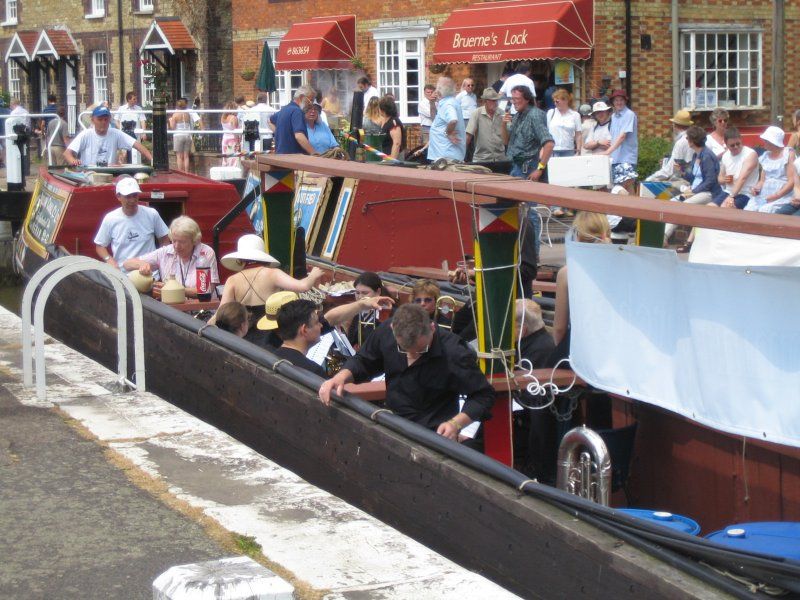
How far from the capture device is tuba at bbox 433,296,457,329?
823 cm

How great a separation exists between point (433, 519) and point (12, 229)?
14.8m

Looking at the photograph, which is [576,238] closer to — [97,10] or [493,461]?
[493,461]

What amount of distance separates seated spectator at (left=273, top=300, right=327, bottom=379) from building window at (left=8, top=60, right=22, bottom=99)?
39.5 meters

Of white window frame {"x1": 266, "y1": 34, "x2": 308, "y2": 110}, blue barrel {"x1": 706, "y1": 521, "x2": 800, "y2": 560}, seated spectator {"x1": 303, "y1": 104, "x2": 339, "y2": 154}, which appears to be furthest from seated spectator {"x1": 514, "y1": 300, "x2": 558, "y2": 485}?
white window frame {"x1": 266, "y1": 34, "x2": 308, "y2": 110}

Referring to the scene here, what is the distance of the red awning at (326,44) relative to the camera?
27.6m

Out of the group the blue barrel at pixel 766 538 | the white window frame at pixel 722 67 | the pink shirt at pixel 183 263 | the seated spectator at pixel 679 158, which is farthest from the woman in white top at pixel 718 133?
the blue barrel at pixel 766 538

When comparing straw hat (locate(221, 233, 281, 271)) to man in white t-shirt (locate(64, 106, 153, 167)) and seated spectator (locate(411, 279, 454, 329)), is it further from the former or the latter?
man in white t-shirt (locate(64, 106, 153, 167))

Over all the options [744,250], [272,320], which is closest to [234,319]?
[272,320]

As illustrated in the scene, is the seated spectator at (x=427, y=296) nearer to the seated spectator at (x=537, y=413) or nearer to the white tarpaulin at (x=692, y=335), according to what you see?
the seated spectator at (x=537, y=413)

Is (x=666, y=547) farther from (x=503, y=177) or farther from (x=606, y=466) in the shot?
(x=503, y=177)

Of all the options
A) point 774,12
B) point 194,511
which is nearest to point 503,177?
point 194,511

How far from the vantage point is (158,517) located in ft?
18.3

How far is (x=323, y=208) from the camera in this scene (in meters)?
11.4

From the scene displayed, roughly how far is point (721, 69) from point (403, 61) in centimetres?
669
